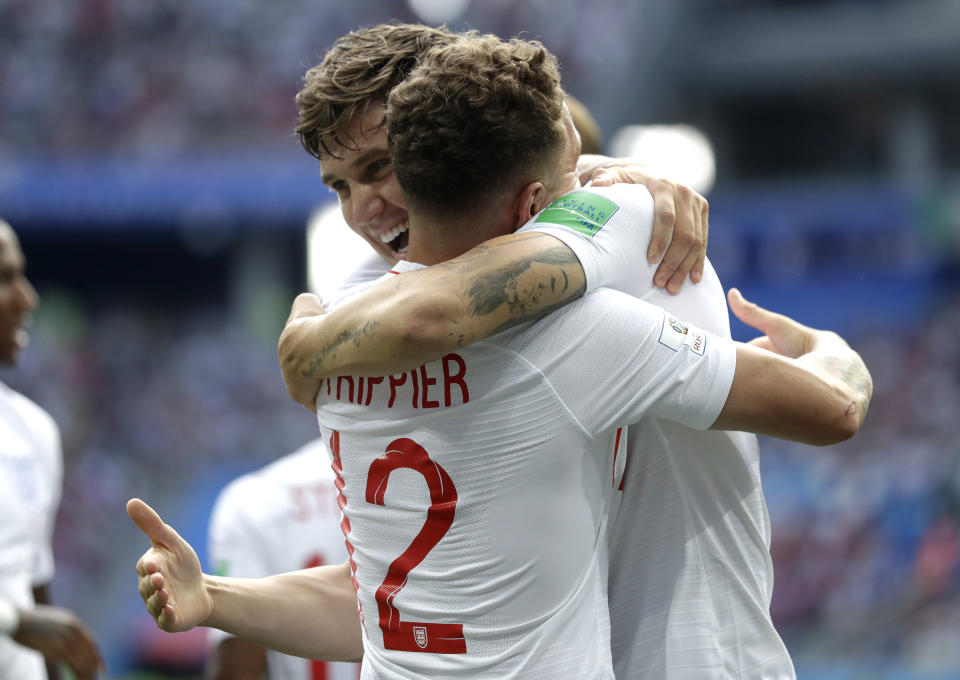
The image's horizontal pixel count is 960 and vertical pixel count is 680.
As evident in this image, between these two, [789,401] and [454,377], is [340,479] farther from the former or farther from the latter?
[789,401]

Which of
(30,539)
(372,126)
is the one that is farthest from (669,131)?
(372,126)

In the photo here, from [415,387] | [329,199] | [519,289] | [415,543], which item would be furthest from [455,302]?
[329,199]

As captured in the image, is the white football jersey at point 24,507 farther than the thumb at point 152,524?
Yes

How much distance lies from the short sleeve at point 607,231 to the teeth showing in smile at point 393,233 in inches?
17.2

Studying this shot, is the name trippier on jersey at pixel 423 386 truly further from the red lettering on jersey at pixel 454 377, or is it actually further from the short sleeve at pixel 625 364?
the short sleeve at pixel 625 364

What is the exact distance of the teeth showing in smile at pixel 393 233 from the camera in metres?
2.33

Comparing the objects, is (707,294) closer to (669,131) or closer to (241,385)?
(241,385)

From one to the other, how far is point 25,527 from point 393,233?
2960mm

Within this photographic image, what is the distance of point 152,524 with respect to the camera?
208 centimetres

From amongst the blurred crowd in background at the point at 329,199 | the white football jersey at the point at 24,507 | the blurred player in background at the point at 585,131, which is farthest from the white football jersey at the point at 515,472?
the blurred crowd in background at the point at 329,199

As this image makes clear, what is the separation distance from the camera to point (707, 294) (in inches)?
82.3

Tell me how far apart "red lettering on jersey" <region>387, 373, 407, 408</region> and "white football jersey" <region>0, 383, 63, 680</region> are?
10.1ft

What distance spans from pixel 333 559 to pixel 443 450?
1.77 metres

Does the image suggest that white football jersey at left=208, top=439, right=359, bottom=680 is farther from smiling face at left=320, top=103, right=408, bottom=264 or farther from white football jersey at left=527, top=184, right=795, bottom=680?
white football jersey at left=527, top=184, right=795, bottom=680
